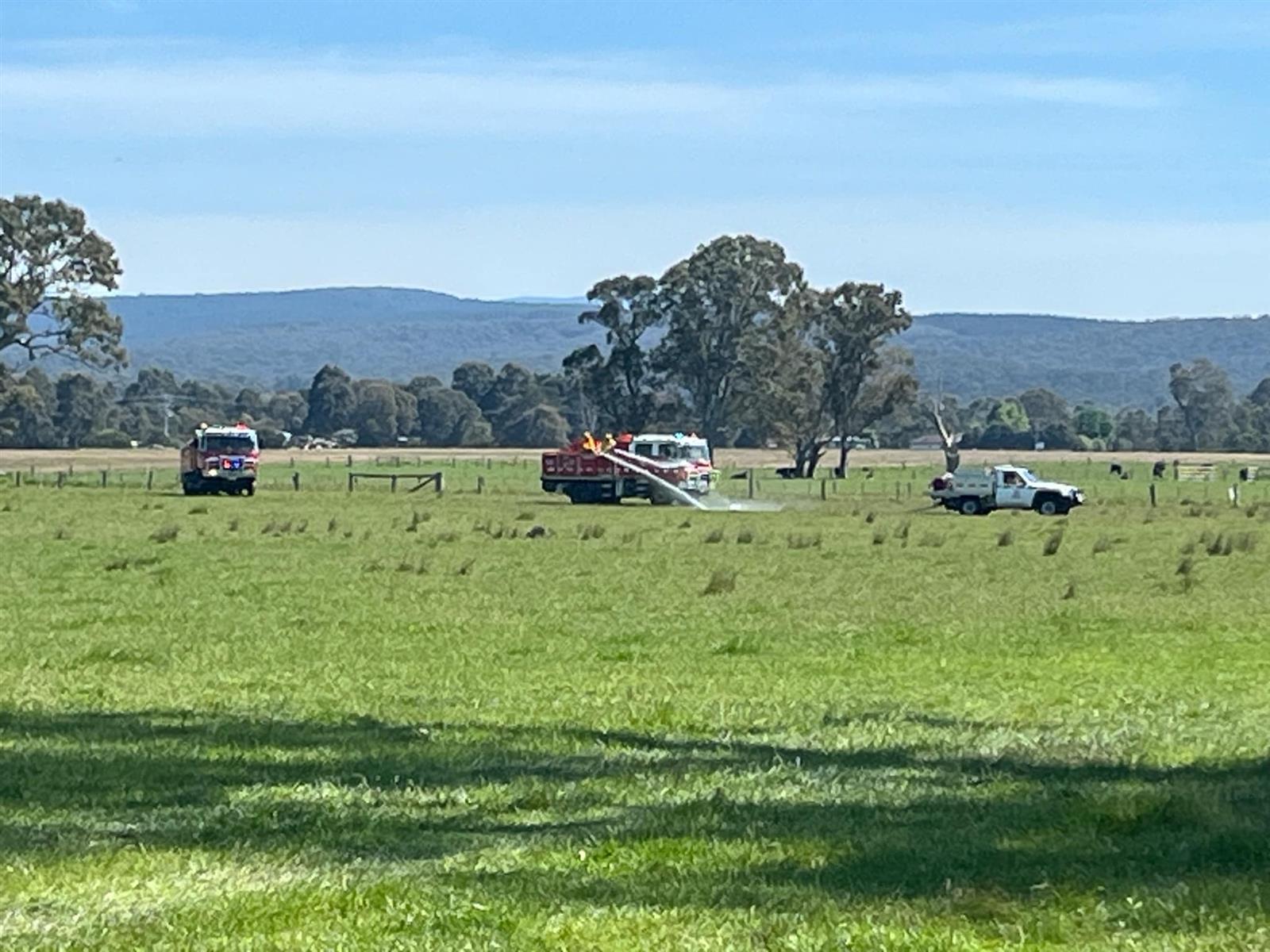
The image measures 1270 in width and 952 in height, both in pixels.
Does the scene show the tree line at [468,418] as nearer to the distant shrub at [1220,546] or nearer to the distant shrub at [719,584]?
the distant shrub at [1220,546]

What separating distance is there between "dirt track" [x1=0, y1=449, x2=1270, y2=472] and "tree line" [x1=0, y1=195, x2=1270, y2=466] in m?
2.47

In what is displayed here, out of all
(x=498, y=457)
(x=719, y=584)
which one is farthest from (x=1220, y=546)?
(x=498, y=457)

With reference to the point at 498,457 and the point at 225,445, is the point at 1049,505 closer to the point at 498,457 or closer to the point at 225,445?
the point at 225,445

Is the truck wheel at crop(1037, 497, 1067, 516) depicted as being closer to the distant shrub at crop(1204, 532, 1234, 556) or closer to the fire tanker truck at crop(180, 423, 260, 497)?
the distant shrub at crop(1204, 532, 1234, 556)

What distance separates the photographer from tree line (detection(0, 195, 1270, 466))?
92.8 meters

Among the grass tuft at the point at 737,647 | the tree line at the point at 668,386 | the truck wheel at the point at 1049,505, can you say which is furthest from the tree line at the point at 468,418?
the grass tuft at the point at 737,647

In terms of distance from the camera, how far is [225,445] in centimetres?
6981

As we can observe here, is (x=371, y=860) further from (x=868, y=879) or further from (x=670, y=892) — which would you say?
(x=868, y=879)

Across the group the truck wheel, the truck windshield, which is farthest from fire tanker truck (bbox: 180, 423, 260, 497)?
the truck wheel

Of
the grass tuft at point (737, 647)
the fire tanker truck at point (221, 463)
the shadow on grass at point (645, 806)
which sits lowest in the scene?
the fire tanker truck at point (221, 463)

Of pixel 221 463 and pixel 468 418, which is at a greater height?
pixel 221 463

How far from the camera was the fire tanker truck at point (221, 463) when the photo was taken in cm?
6919

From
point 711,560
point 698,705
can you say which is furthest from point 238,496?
point 698,705

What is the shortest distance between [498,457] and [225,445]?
61.1 meters
